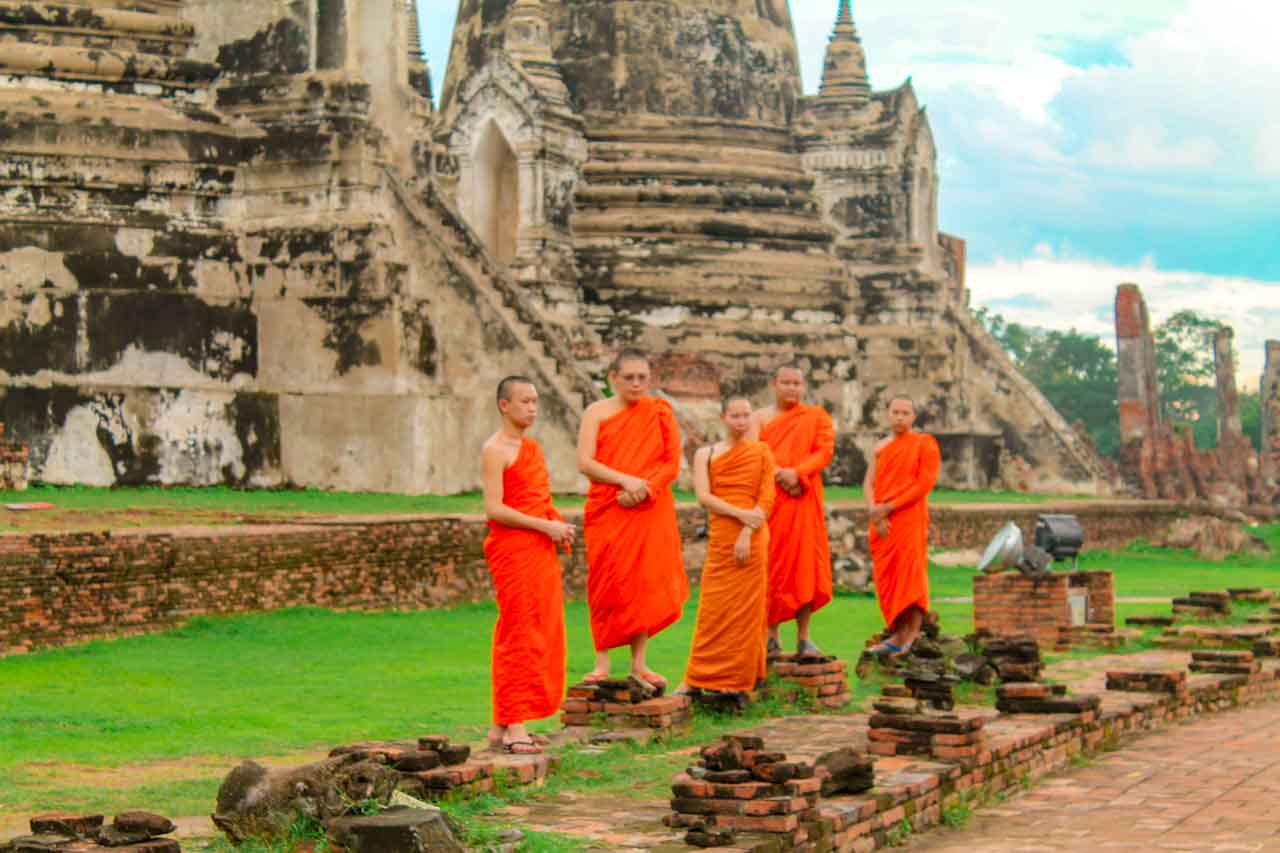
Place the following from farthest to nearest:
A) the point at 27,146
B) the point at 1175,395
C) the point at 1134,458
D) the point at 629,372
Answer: the point at 1175,395, the point at 1134,458, the point at 27,146, the point at 629,372

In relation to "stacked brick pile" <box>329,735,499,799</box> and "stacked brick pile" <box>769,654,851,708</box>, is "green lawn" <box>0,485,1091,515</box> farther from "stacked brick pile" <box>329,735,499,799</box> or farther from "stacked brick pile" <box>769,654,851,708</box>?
"stacked brick pile" <box>329,735,499,799</box>


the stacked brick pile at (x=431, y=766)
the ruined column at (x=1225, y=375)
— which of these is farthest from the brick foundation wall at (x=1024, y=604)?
the ruined column at (x=1225, y=375)

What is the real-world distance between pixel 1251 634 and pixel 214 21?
29.9 ft

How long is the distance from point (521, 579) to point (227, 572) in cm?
430

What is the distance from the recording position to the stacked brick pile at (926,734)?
7.32 m

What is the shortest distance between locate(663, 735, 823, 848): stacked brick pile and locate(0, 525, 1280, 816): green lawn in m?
1.47

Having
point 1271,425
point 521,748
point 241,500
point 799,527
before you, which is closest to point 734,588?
point 799,527

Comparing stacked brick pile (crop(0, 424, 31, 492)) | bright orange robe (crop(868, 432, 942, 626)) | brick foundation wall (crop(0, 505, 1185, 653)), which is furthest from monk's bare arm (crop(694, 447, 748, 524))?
stacked brick pile (crop(0, 424, 31, 492))

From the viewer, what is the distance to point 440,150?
2358 centimetres

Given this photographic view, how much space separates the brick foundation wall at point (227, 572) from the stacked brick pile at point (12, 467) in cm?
238

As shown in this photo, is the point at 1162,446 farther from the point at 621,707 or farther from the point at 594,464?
the point at 621,707

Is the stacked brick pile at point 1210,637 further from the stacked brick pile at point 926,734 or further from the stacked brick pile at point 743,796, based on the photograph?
the stacked brick pile at point 743,796

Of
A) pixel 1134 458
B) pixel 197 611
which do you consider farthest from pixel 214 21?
pixel 1134 458

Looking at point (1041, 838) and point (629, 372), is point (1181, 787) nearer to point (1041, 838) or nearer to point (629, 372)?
point (1041, 838)
